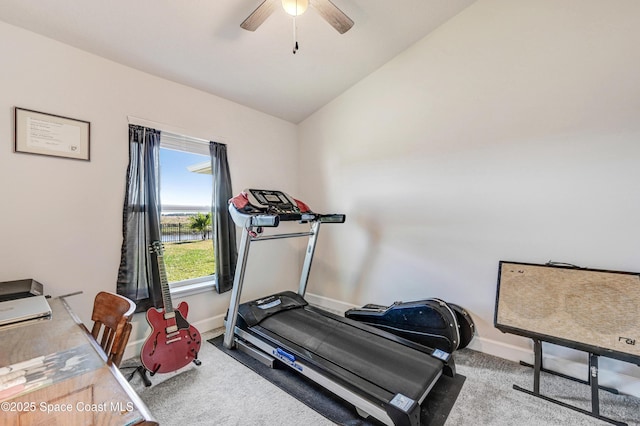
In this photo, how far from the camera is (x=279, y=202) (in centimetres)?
299

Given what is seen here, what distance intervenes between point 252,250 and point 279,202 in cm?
95

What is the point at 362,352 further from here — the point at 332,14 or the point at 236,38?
the point at 236,38

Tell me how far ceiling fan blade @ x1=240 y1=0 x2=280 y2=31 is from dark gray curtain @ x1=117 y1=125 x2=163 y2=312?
140cm

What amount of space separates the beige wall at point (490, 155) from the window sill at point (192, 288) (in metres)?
1.64

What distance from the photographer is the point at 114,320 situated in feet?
4.55

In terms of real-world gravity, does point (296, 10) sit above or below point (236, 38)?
below

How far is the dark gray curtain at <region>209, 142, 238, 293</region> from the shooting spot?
3115 millimetres

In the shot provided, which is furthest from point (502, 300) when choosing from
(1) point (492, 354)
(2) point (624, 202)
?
(2) point (624, 202)

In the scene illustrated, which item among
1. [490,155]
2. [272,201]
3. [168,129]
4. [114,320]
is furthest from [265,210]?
[490,155]

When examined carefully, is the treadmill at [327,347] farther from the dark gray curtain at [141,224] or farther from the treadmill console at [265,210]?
the dark gray curtain at [141,224]

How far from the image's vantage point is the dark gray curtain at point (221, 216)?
123 inches

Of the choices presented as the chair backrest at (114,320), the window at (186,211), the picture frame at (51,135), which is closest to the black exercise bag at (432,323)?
the window at (186,211)

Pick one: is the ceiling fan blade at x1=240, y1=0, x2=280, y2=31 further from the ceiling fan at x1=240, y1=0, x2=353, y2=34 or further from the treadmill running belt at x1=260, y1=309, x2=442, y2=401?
the treadmill running belt at x1=260, y1=309, x2=442, y2=401

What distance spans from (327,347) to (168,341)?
1319 mm
